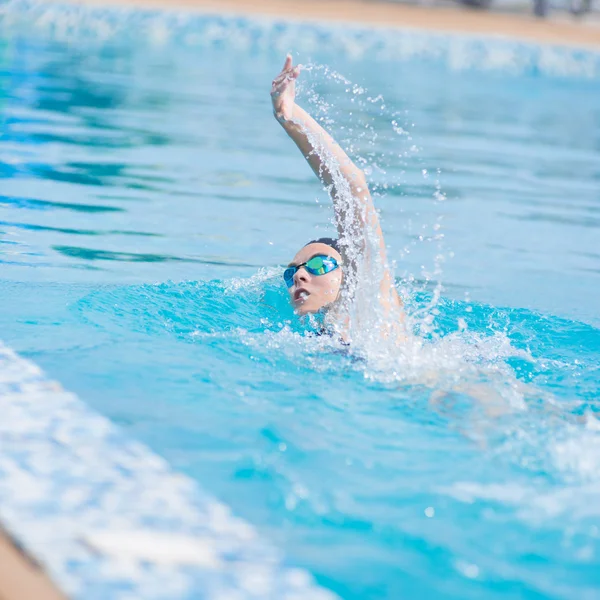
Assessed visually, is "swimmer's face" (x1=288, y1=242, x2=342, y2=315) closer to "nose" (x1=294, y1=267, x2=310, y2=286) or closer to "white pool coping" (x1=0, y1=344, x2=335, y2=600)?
"nose" (x1=294, y1=267, x2=310, y2=286)

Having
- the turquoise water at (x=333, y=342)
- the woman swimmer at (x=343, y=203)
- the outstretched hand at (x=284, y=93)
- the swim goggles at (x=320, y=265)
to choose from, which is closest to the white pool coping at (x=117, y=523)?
the turquoise water at (x=333, y=342)

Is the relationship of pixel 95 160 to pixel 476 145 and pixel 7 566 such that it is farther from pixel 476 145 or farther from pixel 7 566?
pixel 7 566

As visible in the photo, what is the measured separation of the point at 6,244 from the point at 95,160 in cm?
289

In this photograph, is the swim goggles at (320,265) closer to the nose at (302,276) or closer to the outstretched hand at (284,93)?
the nose at (302,276)

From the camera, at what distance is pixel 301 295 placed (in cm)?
421

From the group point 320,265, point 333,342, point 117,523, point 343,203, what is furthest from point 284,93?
point 117,523

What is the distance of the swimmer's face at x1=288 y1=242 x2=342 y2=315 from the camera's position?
4.19 meters

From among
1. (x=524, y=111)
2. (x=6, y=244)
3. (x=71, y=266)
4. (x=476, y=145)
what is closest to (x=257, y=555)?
(x=71, y=266)

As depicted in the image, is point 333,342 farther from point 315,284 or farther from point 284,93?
point 284,93

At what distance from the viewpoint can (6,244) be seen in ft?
18.0

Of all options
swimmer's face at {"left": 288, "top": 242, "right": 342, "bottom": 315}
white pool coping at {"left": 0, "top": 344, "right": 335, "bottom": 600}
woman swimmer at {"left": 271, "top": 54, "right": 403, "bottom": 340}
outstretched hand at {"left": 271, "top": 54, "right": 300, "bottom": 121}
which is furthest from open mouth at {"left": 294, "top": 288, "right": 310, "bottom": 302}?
white pool coping at {"left": 0, "top": 344, "right": 335, "bottom": 600}

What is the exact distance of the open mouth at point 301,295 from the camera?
13.8 ft

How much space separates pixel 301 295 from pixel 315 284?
0.25 feet

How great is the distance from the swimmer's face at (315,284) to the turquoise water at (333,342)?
0.56ft
